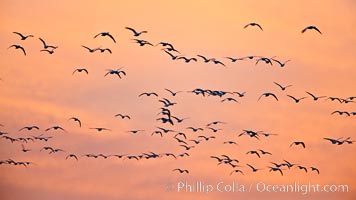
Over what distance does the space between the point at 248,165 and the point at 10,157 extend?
592 cm

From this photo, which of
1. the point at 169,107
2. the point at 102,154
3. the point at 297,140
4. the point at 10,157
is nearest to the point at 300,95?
the point at 297,140

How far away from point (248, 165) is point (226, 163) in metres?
0.56

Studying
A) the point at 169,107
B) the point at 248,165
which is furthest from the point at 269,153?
the point at 169,107

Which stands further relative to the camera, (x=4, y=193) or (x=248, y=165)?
(x=248, y=165)

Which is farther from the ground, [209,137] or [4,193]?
[209,137]

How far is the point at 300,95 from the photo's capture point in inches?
673

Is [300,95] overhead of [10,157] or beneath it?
overhead

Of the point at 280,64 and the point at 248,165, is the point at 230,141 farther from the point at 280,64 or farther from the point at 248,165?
the point at 280,64

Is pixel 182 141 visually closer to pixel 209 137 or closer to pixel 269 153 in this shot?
pixel 209 137

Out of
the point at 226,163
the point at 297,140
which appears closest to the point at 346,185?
the point at 297,140

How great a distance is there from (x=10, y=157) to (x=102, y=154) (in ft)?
7.34

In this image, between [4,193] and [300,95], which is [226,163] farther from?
[4,193]

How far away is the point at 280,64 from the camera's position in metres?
16.3

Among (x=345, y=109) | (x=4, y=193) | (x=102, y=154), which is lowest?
(x=4, y=193)
